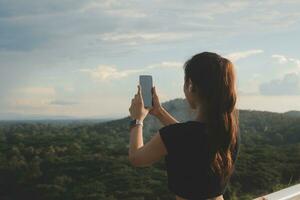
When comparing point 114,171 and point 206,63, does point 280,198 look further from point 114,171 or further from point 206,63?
point 114,171

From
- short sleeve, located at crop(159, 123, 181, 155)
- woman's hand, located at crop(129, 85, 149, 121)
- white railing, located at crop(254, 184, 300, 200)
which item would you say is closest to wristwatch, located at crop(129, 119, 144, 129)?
woman's hand, located at crop(129, 85, 149, 121)

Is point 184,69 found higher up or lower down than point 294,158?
higher up

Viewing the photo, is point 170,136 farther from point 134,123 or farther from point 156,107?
point 156,107

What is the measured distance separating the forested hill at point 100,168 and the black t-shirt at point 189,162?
31.7m

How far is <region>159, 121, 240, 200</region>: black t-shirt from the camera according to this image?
154 cm

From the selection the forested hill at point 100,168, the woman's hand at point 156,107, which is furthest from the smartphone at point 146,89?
the forested hill at point 100,168

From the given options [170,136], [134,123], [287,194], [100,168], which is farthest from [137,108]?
[100,168]

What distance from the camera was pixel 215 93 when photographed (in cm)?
154

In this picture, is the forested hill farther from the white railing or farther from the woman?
the woman

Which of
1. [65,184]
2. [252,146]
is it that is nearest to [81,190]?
[65,184]

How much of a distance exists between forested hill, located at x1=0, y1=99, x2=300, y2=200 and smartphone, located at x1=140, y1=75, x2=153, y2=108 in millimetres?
31539

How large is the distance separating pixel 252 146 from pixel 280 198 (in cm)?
4675

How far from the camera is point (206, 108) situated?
1.55 meters

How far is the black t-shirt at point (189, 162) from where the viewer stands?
1.54m
